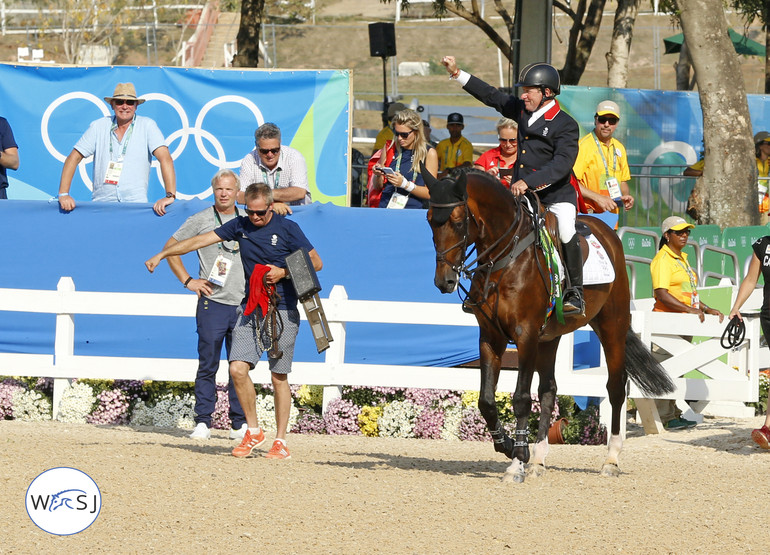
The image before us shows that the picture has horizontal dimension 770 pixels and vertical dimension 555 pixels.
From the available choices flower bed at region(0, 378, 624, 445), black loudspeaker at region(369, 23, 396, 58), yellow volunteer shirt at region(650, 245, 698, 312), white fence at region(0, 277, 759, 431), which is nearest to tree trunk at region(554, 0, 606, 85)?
black loudspeaker at region(369, 23, 396, 58)

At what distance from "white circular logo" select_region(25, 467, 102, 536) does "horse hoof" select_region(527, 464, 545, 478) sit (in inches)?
144

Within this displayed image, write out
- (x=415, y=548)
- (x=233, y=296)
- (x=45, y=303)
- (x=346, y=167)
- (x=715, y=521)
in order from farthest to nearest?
(x=346, y=167) → (x=45, y=303) → (x=233, y=296) → (x=715, y=521) → (x=415, y=548)

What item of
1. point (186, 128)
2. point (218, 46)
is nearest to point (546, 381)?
point (186, 128)

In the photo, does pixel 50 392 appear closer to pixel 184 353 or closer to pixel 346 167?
pixel 184 353

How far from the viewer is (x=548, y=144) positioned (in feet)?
29.7

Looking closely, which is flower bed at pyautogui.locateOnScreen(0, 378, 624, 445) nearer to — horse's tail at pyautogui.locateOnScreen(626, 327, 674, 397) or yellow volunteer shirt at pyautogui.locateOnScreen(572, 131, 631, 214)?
horse's tail at pyautogui.locateOnScreen(626, 327, 674, 397)

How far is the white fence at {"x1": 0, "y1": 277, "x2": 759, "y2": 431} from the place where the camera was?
448 inches

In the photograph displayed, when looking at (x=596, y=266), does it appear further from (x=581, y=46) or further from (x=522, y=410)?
(x=581, y=46)

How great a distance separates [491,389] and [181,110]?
7.32 m

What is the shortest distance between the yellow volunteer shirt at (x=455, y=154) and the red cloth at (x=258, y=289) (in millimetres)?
9274

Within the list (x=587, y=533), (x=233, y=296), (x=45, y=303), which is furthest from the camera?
(x=45, y=303)

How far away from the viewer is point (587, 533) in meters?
7.05

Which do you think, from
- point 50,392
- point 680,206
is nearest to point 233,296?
point 50,392

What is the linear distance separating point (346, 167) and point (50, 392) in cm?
432
